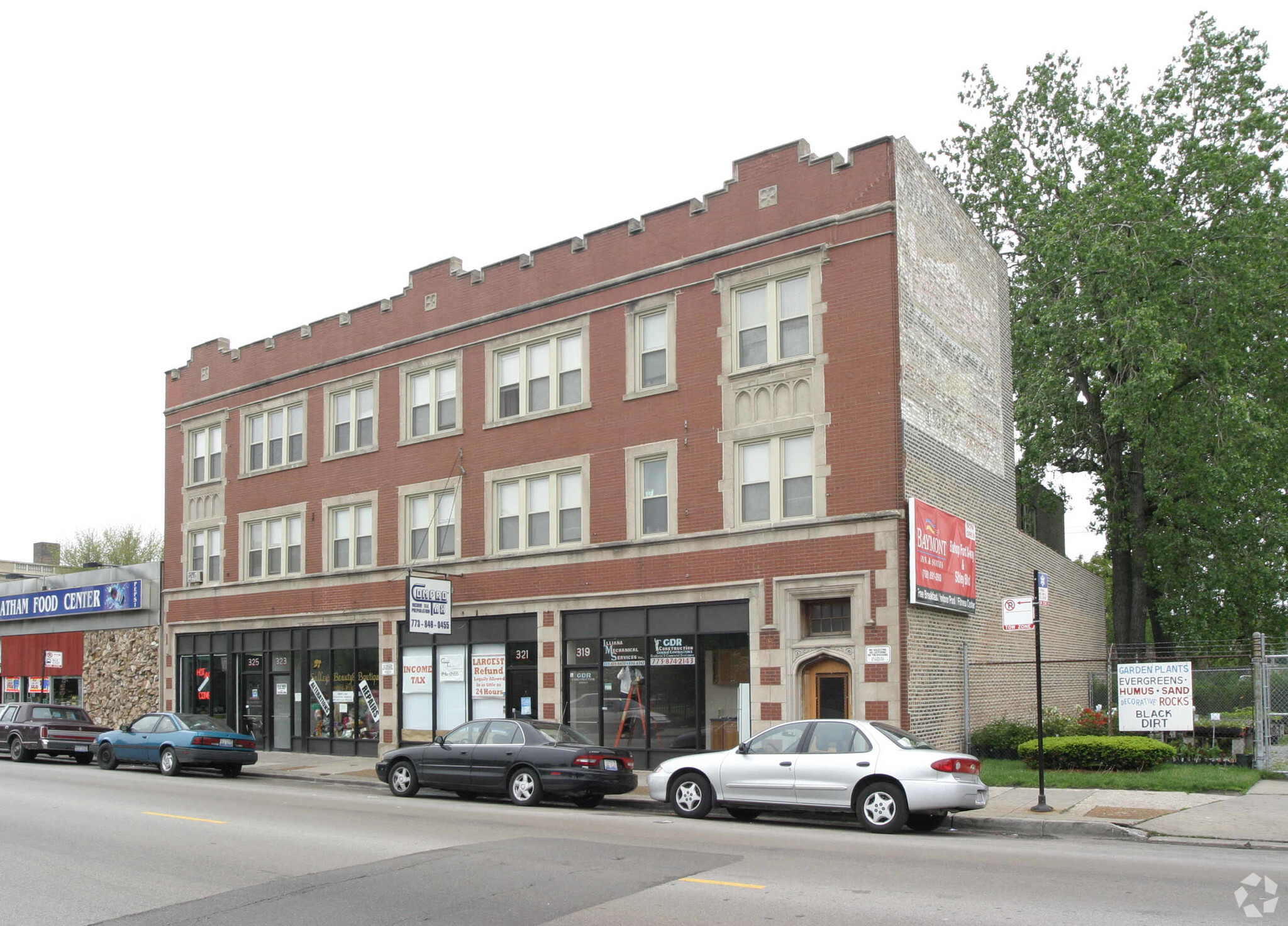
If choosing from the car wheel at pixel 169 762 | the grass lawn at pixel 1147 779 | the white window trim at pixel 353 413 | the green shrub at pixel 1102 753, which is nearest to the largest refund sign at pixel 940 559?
the green shrub at pixel 1102 753

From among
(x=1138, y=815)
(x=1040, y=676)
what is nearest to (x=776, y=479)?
(x=1040, y=676)

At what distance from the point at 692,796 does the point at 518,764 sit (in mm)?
3443

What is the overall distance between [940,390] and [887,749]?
33.2 ft

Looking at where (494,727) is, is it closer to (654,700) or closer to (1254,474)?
(654,700)

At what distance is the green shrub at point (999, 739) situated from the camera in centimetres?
2198

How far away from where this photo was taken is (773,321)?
2267cm

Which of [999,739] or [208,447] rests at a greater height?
[208,447]

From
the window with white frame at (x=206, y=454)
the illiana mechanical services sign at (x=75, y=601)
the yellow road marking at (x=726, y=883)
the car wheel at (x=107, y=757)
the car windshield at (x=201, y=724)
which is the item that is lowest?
the car wheel at (x=107, y=757)

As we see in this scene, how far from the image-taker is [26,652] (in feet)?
134

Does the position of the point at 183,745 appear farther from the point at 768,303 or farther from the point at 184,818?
the point at 768,303

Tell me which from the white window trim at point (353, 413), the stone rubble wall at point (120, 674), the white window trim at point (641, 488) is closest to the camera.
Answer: the white window trim at point (641, 488)

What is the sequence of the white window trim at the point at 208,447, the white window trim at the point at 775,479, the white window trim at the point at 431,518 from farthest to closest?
the white window trim at the point at 208,447 < the white window trim at the point at 431,518 < the white window trim at the point at 775,479

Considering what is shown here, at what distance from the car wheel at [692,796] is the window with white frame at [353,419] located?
15790mm

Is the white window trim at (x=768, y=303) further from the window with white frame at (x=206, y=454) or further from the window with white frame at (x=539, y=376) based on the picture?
the window with white frame at (x=206, y=454)
